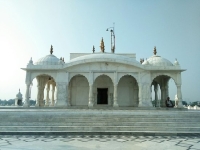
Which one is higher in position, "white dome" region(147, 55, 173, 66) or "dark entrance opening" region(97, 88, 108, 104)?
"white dome" region(147, 55, 173, 66)

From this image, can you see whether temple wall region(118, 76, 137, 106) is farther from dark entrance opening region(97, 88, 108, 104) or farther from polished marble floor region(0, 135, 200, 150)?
polished marble floor region(0, 135, 200, 150)

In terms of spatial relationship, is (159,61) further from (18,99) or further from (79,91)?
(18,99)

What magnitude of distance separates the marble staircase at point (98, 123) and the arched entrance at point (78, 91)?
12.2 meters

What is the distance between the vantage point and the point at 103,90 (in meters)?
26.9

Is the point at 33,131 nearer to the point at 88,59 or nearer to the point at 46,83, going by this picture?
the point at 88,59

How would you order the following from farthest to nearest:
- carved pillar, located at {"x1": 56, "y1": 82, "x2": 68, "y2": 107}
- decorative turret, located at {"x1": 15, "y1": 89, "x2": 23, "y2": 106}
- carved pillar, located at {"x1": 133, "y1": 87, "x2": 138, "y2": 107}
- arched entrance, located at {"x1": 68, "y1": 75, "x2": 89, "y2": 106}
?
decorative turret, located at {"x1": 15, "y1": 89, "x2": 23, "y2": 106} → arched entrance, located at {"x1": 68, "y1": 75, "x2": 89, "y2": 106} → carved pillar, located at {"x1": 133, "y1": 87, "x2": 138, "y2": 107} → carved pillar, located at {"x1": 56, "y1": 82, "x2": 68, "y2": 107}

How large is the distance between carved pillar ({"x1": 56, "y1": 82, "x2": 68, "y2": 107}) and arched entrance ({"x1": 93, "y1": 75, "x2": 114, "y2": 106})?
413 cm

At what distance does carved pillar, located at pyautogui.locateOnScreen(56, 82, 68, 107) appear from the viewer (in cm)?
2356

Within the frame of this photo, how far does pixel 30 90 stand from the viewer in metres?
24.4

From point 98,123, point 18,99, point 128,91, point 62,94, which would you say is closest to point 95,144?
point 98,123

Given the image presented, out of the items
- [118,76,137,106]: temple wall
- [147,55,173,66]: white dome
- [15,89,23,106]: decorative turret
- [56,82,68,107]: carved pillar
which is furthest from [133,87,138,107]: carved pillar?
[15,89,23,106]: decorative turret

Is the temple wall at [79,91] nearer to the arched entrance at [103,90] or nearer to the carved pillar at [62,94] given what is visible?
the arched entrance at [103,90]

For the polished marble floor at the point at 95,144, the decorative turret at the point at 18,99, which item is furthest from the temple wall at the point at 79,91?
the polished marble floor at the point at 95,144

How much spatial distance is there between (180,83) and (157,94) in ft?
19.5
